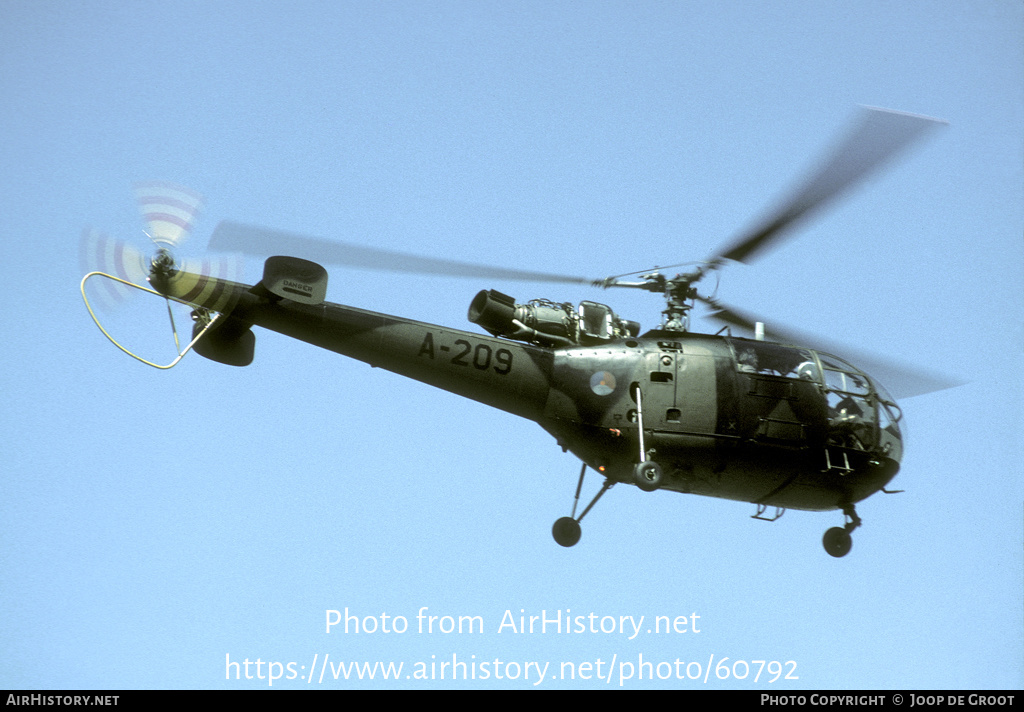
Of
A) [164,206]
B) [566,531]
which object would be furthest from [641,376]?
[164,206]

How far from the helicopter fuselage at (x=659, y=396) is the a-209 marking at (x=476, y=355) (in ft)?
0.07

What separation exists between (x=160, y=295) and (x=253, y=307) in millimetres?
1711

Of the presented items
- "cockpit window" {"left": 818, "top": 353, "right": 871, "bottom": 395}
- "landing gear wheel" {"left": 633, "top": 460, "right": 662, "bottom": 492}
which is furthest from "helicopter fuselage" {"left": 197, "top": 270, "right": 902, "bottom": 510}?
"landing gear wheel" {"left": 633, "top": 460, "right": 662, "bottom": 492}

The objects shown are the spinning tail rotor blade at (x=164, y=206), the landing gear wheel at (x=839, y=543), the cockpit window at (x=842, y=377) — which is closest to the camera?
the spinning tail rotor blade at (x=164, y=206)

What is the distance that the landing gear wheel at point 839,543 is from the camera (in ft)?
71.9

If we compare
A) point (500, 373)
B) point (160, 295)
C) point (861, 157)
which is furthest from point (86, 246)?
point (861, 157)

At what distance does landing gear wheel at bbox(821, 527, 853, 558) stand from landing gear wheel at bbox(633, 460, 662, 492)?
13.8 feet

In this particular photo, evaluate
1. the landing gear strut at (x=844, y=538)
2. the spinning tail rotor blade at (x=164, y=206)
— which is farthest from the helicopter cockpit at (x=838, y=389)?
the spinning tail rotor blade at (x=164, y=206)

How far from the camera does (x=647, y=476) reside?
19.6m

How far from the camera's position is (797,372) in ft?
69.7

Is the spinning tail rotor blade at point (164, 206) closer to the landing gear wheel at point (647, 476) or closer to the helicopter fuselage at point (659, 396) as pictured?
the helicopter fuselage at point (659, 396)

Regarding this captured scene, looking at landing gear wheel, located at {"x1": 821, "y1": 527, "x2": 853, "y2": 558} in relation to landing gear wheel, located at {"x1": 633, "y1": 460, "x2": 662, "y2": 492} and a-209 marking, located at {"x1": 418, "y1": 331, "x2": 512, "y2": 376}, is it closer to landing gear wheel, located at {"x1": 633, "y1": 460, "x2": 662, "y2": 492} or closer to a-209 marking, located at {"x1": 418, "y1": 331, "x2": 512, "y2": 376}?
landing gear wheel, located at {"x1": 633, "y1": 460, "x2": 662, "y2": 492}

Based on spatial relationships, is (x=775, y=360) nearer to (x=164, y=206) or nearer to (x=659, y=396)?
(x=659, y=396)
